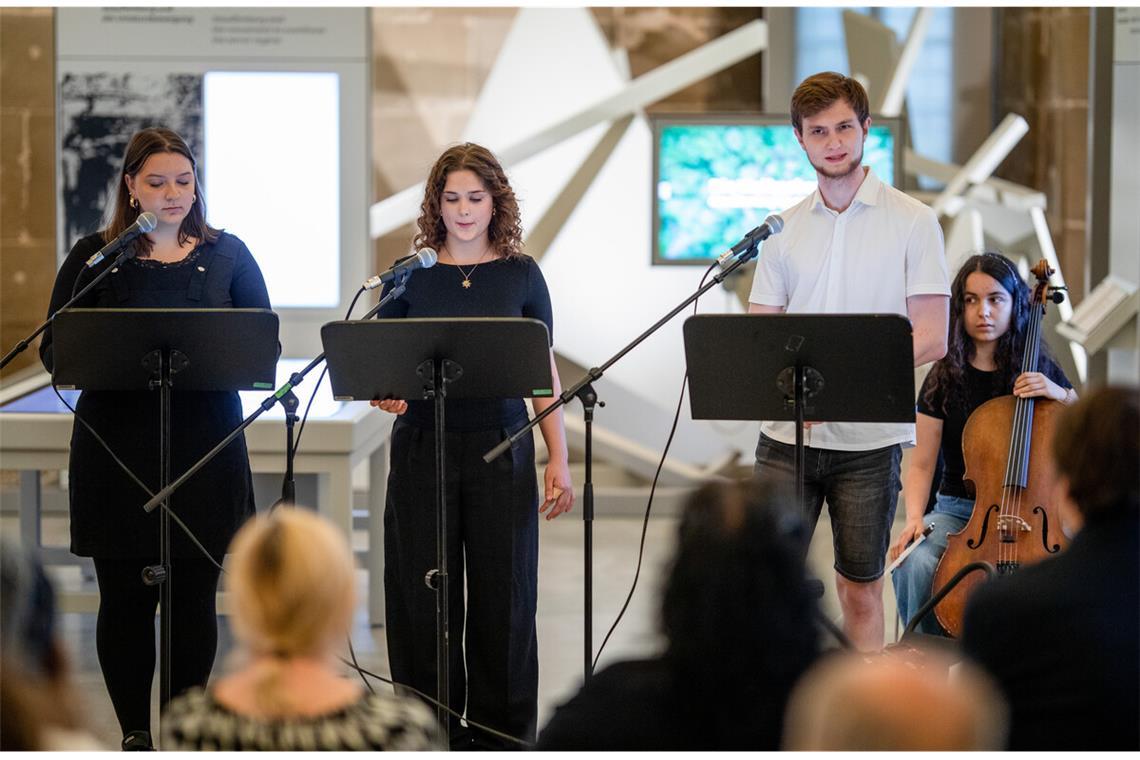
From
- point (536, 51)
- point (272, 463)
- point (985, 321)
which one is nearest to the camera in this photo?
point (985, 321)

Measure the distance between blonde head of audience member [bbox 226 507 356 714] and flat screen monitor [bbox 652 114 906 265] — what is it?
5.03m

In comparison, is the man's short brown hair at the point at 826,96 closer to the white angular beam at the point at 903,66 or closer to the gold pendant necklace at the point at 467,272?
the gold pendant necklace at the point at 467,272

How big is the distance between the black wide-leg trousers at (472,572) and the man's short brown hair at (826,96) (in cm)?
98

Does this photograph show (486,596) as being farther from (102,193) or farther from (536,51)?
(536,51)

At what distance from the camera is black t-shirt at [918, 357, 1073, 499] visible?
12.1ft

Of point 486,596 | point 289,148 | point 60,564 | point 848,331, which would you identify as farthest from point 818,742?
point 289,148

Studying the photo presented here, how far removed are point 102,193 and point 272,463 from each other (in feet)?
7.02

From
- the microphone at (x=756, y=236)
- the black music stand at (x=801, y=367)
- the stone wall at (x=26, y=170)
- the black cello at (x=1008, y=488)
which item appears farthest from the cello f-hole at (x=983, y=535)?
the stone wall at (x=26, y=170)

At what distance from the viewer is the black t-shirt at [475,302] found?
325cm

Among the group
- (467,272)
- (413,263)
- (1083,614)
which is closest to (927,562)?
(467,272)

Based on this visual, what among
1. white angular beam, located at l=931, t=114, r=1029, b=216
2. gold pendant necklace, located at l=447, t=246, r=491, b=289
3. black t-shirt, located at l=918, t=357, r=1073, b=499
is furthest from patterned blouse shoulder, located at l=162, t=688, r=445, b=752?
white angular beam, located at l=931, t=114, r=1029, b=216

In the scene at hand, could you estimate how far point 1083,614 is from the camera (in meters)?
1.81

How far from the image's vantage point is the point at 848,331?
278 centimetres

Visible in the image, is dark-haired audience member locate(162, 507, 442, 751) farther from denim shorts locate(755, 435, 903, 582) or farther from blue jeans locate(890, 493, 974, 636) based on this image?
blue jeans locate(890, 493, 974, 636)
